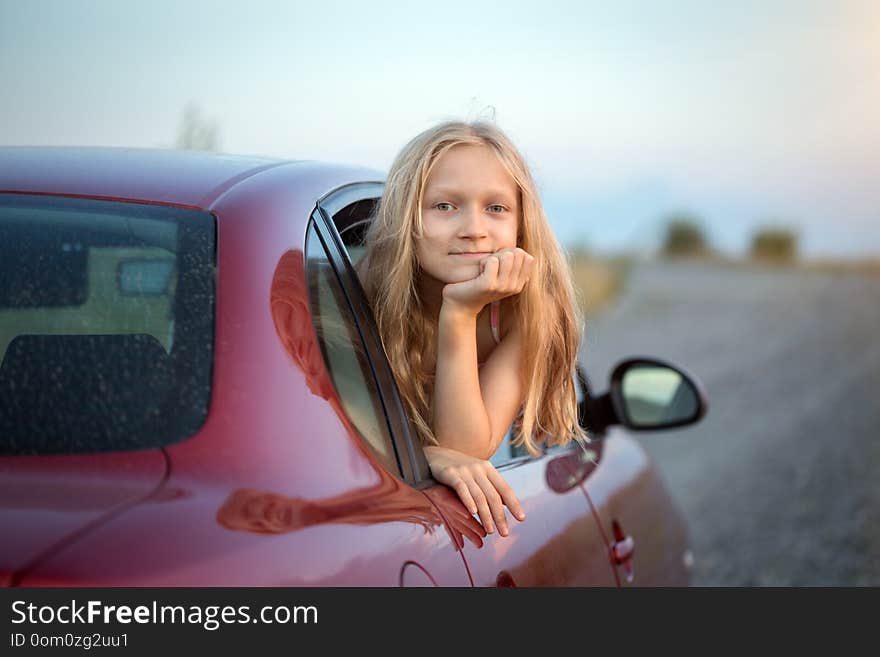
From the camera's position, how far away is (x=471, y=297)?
2.24 m

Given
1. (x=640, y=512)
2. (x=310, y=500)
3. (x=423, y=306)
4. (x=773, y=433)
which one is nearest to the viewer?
(x=310, y=500)

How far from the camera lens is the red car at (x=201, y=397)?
4.69 ft

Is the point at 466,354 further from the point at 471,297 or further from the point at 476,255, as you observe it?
the point at 476,255

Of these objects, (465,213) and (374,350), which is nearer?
(374,350)

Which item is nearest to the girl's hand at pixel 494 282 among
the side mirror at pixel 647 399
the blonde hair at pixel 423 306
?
the blonde hair at pixel 423 306

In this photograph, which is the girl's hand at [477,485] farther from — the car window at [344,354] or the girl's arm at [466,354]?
the car window at [344,354]

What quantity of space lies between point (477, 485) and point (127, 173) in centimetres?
81

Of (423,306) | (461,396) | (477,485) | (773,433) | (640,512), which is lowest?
(773,433)

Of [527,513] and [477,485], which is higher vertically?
[477,485]

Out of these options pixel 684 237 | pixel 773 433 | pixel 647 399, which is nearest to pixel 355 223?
pixel 647 399
